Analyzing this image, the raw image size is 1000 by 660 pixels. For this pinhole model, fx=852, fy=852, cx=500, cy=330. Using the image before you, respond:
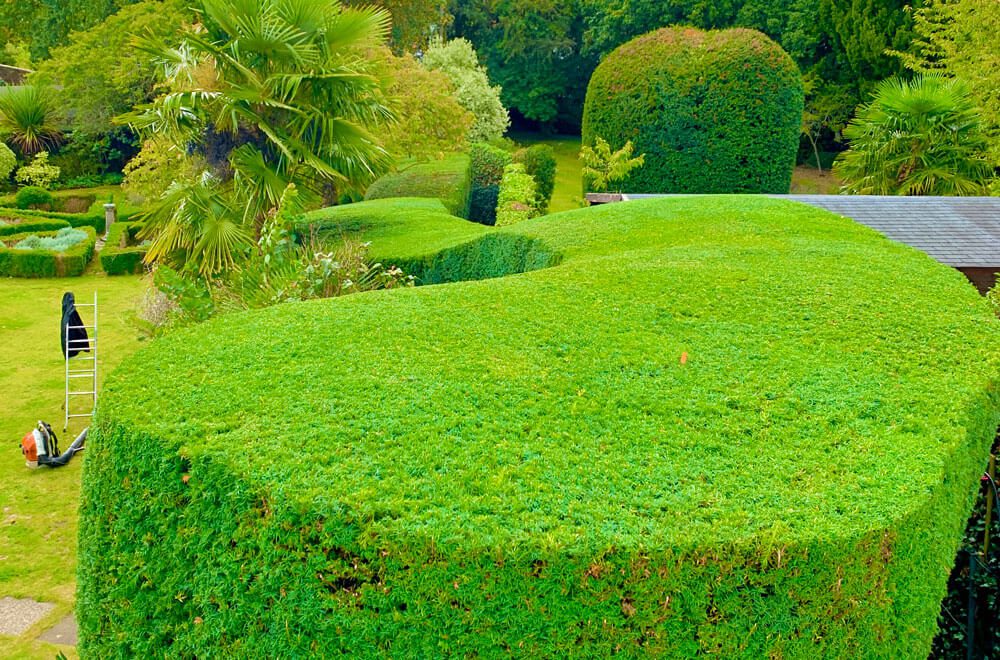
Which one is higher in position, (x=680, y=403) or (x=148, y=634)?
(x=680, y=403)

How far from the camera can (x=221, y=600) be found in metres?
3.43

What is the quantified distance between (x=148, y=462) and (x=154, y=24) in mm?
20561

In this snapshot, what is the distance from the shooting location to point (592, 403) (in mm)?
4285

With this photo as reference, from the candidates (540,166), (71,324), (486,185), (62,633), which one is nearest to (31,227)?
(486,185)

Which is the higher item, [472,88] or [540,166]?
[472,88]

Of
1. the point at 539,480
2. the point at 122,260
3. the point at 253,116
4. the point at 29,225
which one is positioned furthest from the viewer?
the point at 29,225

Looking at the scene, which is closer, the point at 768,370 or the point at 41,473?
the point at 768,370

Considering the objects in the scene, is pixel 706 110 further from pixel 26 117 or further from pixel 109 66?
pixel 26 117

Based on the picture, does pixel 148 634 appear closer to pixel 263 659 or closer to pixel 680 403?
pixel 263 659

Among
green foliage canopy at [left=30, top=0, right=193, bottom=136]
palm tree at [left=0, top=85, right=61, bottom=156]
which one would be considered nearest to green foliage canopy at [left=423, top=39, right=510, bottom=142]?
green foliage canopy at [left=30, top=0, right=193, bottom=136]

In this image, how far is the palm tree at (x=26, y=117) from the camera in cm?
3372

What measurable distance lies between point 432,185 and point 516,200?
2.46 meters

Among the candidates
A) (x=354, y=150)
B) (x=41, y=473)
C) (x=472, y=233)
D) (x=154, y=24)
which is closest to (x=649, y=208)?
(x=472, y=233)

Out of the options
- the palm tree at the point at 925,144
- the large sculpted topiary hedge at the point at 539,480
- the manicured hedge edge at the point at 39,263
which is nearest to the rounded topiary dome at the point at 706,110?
the palm tree at the point at 925,144
